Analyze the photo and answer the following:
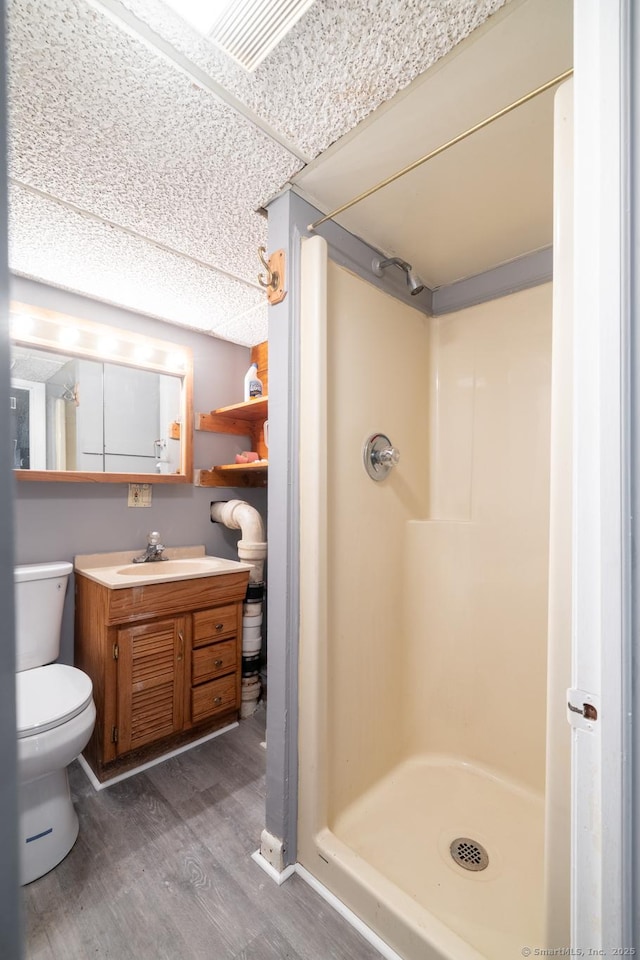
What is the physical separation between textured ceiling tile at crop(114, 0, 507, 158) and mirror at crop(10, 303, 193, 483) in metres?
1.30

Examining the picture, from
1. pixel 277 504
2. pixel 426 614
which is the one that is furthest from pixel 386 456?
pixel 426 614

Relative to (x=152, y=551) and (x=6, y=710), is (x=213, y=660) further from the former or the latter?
(x=6, y=710)

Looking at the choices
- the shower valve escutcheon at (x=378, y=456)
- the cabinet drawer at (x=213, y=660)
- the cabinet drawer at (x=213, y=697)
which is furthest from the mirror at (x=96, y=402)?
the shower valve escutcheon at (x=378, y=456)

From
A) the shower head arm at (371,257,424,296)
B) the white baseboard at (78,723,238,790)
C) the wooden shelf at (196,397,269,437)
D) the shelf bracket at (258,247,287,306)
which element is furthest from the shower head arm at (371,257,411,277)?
the white baseboard at (78,723,238,790)

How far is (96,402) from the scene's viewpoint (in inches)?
81.4

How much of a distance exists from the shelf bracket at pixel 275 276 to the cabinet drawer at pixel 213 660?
1623 mm

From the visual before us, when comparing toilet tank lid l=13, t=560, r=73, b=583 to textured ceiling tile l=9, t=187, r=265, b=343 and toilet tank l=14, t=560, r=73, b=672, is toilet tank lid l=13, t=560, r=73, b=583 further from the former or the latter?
textured ceiling tile l=9, t=187, r=265, b=343

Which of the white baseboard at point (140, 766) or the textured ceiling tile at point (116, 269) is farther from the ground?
the textured ceiling tile at point (116, 269)

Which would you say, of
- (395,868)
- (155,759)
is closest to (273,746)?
(395,868)

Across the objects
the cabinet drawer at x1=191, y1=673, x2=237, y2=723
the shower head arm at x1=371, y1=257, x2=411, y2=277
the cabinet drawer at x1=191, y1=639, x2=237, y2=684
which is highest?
the shower head arm at x1=371, y1=257, x2=411, y2=277

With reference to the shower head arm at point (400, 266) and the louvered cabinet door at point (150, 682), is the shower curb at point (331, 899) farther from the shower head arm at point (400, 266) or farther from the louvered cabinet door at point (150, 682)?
the shower head arm at point (400, 266)

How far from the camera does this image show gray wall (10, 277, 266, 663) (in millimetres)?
1858

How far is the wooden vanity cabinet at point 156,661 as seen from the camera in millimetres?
1666

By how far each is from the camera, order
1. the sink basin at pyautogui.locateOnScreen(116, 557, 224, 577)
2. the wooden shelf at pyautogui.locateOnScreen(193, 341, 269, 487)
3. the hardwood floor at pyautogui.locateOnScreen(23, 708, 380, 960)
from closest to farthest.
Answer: the hardwood floor at pyautogui.locateOnScreen(23, 708, 380, 960) → the sink basin at pyautogui.locateOnScreen(116, 557, 224, 577) → the wooden shelf at pyautogui.locateOnScreen(193, 341, 269, 487)
